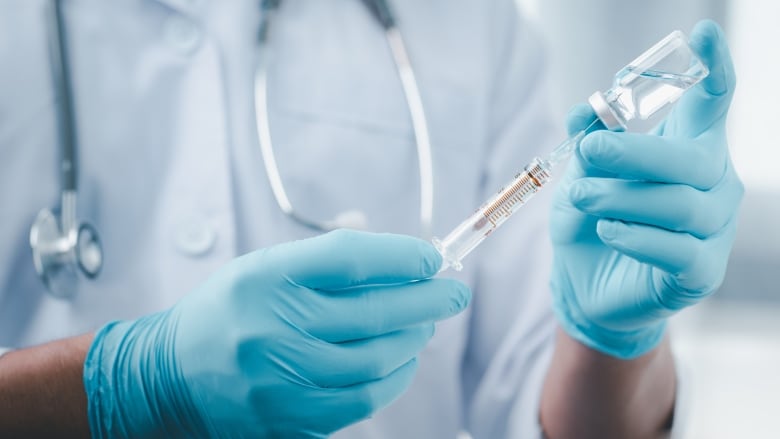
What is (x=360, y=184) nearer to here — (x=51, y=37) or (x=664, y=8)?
(x=51, y=37)

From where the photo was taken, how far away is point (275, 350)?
0.54 meters

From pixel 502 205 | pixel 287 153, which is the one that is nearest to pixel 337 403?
pixel 502 205

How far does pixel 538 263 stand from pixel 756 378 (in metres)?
0.73

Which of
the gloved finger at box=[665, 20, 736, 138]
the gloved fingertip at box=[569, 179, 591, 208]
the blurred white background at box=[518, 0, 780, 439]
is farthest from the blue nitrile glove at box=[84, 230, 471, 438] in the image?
the blurred white background at box=[518, 0, 780, 439]

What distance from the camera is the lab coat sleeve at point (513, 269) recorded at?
81 centimetres

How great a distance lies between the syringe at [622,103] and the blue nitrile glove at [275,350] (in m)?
0.06

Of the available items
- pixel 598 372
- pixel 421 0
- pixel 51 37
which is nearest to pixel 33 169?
pixel 51 37

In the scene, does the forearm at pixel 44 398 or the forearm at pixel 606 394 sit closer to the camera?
the forearm at pixel 44 398

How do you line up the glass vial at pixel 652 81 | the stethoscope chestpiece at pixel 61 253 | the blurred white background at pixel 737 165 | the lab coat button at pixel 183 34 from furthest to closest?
the blurred white background at pixel 737 165
the lab coat button at pixel 183 34
the stethoscope chestpiece at pixel 61 253
the glass vial at pixel 652 81

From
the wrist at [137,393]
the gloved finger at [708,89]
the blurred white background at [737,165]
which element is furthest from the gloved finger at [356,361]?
the blurred white background at [737,165]

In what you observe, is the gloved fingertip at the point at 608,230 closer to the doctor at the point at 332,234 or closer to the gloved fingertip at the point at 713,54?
the doctor at the point at 332,234

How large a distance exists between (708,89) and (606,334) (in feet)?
0.80

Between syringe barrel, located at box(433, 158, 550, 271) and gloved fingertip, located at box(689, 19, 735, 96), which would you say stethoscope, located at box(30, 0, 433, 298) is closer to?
syringe barrel, located at box(433, 158, 550, 271)

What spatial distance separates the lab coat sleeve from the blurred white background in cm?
33
